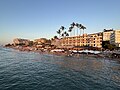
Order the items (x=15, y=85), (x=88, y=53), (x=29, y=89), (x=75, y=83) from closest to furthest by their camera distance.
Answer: (x=29, y=89) < (x=15, y=85) < (x=75, y=83) < (x=88, y=53)

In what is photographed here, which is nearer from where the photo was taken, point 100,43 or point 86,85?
point 86,85

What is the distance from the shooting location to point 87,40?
15225cm

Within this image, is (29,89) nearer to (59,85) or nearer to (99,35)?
(59,85)

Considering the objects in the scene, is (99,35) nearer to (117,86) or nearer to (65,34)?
(65,34)

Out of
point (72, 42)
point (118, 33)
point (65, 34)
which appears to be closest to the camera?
point (118, 33)

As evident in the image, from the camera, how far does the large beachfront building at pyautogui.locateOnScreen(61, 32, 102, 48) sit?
14550 cm

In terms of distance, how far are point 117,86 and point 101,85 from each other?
299cm

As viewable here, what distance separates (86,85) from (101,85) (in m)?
2.94

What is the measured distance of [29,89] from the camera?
84.7 feet

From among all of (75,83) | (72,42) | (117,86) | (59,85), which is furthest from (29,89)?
(72,42)

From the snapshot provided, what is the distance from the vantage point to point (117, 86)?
95.5ft

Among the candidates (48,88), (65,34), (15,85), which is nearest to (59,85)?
(48,88)

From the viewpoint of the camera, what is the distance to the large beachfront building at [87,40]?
477ft

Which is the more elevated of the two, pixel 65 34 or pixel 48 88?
pixel 65 34
